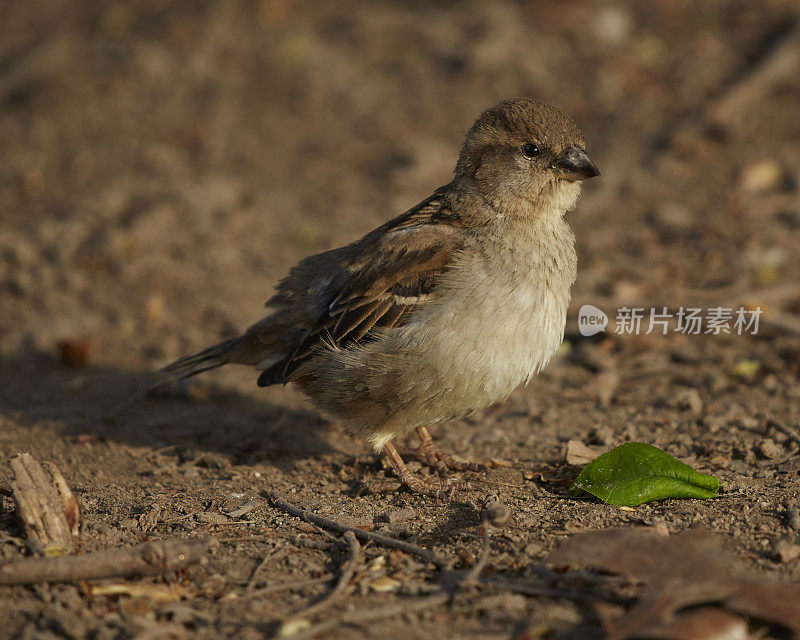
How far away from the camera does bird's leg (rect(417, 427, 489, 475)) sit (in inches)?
208

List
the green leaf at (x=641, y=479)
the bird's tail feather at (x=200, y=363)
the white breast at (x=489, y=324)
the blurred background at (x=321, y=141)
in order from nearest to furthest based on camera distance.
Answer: the green leaf at (x=641, y=479) → the white breast at (x=489, y=324) → the bird's tail feather at (x=200, y=363) → the blurred background at (x=321, y=141)

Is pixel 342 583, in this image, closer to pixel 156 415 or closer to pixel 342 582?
pixel 342 582

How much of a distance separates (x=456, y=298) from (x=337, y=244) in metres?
4.03

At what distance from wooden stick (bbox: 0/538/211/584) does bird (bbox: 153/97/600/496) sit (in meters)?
1.65

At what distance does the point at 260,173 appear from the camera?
392 inches

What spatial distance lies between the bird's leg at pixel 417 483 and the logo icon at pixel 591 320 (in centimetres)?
264

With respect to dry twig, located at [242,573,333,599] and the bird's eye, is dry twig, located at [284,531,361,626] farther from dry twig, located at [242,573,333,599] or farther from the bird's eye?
the bird's eye

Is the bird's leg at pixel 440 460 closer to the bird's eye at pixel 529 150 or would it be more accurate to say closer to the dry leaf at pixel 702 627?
the bird's eye at pixel 529 150

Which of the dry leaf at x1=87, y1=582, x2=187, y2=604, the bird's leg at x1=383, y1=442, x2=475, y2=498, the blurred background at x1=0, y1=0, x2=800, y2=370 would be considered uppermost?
the blurred background at x1=0, y1=0, x2=800, y2=370

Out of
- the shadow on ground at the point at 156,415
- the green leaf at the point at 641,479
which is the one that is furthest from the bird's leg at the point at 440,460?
the green leaf at the point at 641,479

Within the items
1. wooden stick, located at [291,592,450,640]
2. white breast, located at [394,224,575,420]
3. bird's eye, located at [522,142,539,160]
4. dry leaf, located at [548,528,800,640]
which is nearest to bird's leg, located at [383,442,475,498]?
white breast, located at [394,224,575,420]

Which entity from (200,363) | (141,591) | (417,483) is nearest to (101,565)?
(141,591)

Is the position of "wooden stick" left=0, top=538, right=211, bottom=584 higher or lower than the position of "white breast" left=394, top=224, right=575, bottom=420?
lower

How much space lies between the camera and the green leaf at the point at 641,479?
4.45 metres
